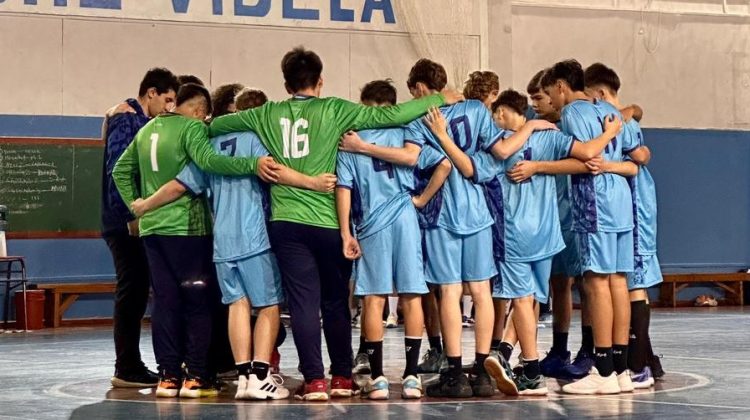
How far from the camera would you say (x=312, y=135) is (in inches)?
262

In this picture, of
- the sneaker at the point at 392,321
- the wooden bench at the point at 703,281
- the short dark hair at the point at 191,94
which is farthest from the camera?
the wooden bench at the point at 703,281

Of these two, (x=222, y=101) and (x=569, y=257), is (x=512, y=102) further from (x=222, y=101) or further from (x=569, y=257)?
(x=222, y=101)

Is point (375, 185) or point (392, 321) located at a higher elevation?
point (375, 185)

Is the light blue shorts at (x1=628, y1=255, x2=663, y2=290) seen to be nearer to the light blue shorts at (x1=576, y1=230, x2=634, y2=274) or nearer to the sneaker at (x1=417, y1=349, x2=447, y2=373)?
the light blue shorts at (x1=576, y1=230, x2=634, y2=274)

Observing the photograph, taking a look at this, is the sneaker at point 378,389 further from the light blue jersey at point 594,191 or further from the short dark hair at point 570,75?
the short dark hair at point 570,75

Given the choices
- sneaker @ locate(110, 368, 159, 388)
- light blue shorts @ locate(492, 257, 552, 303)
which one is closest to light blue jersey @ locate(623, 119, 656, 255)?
light blue shorts @ locate(492, 257, 552, 303)

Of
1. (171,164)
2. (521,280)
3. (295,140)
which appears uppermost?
(295,140)

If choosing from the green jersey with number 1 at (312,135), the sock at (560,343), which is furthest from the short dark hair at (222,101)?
the sock at (560,343)

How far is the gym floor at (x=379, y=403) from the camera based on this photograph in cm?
609

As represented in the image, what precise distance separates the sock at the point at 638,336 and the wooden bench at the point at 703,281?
32.7ft

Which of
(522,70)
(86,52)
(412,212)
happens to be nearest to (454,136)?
(412,212)

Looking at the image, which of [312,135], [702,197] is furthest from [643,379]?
[702,197]

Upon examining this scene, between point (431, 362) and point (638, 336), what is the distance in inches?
58.3

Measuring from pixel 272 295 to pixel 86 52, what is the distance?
28.1 feet
